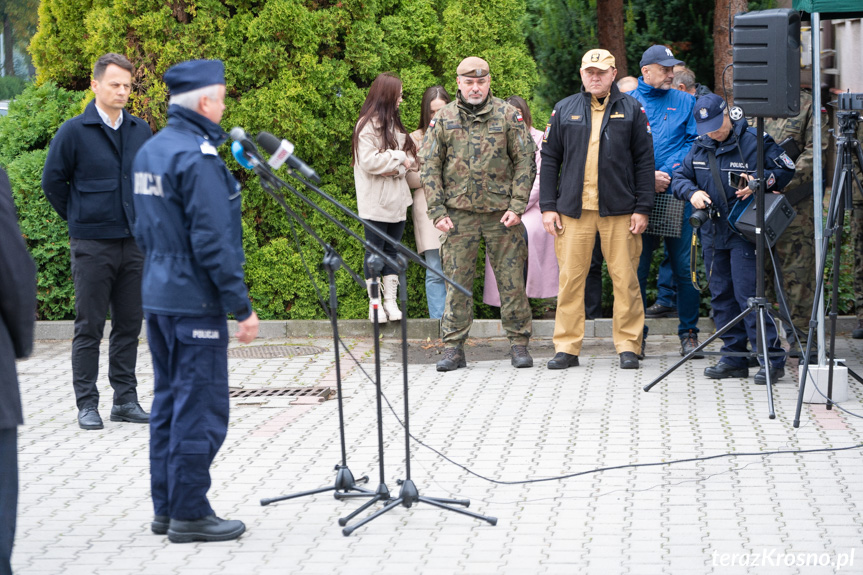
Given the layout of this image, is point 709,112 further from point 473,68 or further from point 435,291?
point 435,291

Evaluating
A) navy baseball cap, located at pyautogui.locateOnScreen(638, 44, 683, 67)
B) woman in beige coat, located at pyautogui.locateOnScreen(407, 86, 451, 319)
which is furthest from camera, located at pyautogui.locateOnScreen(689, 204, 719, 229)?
woman in beige coat, located at pyautogui.locateOnScreen(407, 86, 451, 319)

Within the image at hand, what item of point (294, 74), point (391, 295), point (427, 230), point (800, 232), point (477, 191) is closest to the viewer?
point (800, 232)

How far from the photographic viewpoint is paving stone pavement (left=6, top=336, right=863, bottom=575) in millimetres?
4555

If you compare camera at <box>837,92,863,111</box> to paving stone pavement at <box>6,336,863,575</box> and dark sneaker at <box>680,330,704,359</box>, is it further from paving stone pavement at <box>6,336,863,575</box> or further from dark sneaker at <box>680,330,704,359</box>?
dark sneaker at <box>680,330,704,359</box>

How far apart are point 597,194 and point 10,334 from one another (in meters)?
5.12

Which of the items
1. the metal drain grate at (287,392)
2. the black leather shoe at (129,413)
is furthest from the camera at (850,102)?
the black leather shoe at (129,413)

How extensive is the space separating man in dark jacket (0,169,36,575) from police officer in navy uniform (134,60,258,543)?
0.69 m

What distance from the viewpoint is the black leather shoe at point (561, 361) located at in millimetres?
8359

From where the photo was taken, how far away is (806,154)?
25.4ft

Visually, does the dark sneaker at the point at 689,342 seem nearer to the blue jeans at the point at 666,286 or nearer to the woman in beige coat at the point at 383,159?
the blue jeans at the point at 666,286

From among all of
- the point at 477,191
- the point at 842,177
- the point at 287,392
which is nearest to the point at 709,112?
the point at 842,177

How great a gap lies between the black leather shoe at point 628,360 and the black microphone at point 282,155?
14.2 feet

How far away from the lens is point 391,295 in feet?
31.5

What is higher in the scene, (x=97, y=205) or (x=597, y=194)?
(x=97, y=205)
